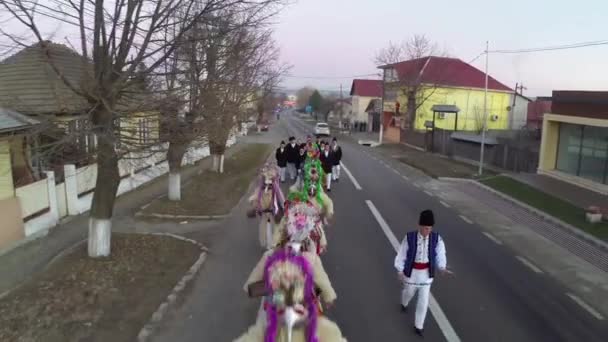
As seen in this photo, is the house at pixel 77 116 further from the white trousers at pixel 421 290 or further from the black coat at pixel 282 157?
the black coat at pixel 282 157

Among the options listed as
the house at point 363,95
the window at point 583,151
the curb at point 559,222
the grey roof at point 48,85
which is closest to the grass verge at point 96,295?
the grey roof at point 48,85

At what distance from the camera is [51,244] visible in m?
11.0

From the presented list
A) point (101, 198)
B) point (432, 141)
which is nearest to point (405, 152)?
point (432, 141)

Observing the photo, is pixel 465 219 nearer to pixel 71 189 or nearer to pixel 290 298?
pixel 290 298

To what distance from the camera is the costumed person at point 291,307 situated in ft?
15.1

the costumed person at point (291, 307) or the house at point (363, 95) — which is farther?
the house at point (363, 95)

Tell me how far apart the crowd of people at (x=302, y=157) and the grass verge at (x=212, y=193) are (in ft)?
5.14

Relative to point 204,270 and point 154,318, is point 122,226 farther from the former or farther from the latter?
point 154,318

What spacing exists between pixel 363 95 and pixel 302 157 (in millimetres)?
56853

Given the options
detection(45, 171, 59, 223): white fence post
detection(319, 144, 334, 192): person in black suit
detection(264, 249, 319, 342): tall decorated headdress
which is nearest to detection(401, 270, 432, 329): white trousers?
detection(264, 249, 319, 342): tall decorated headdress

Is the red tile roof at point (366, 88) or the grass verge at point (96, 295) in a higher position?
the red tile roof at point (366, 88)

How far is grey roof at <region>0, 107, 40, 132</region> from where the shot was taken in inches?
391

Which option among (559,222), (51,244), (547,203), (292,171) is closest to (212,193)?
(292,171)

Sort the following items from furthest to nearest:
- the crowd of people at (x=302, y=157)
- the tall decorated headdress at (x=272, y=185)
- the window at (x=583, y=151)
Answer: the window at (x=583, y=151)
the crowd of people at (x=302, y=157)
the tall decorated headdress at (x=272, y=185)
